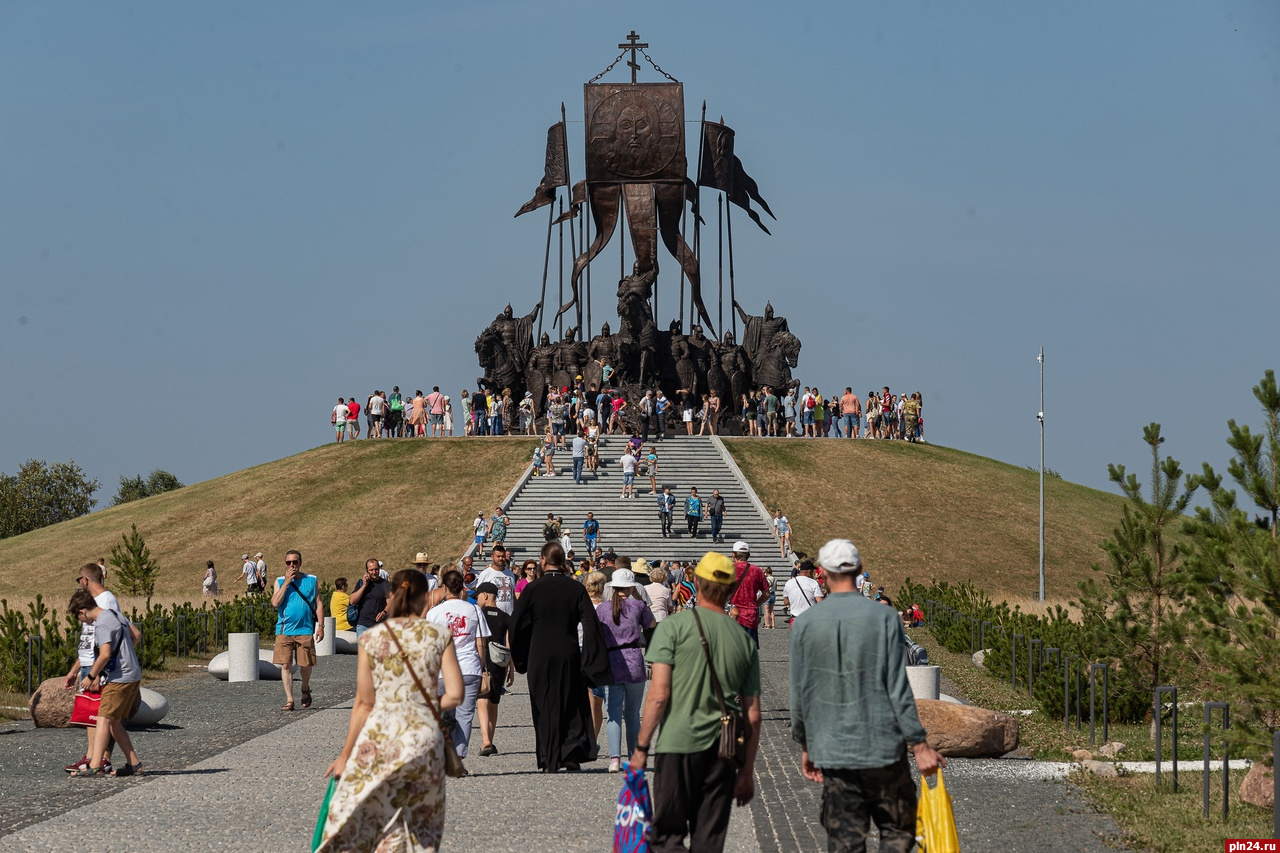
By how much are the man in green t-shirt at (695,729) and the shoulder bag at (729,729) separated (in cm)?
2

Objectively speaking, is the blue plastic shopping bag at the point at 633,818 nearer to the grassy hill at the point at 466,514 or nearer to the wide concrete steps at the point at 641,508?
the wide concrete steps at the point at 641,508

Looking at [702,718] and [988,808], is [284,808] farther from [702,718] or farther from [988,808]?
[988,808]

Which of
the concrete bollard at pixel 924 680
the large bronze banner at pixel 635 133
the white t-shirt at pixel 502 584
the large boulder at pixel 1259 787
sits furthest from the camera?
the large bronze banner at pixel 635 133

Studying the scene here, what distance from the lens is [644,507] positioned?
140ft

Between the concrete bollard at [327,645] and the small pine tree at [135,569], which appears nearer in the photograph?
the concrete bollard at [327,645]

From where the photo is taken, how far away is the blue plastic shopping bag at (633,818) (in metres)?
7.20

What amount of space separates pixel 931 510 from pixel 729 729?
41982 millimetres

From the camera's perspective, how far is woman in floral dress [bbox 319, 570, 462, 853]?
270 inches

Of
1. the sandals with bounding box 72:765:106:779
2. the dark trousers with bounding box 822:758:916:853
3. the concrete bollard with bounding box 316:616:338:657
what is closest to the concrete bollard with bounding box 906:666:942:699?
the sandals with bounding box 72:765:106:779

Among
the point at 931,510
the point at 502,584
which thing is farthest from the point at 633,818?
the point at 931,510

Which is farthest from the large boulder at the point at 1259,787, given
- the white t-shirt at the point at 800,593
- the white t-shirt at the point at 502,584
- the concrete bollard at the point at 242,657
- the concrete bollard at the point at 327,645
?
the concrete bollard at the point at 327,645

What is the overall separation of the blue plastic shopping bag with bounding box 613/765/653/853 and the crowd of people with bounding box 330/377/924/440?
43.1 meters

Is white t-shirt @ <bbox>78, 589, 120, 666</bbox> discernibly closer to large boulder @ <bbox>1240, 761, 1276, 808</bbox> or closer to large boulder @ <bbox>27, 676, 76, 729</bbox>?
large boulder @ <bbox>27, 676, 76, 729</bbox>

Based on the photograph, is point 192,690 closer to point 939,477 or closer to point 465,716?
point 465,716
